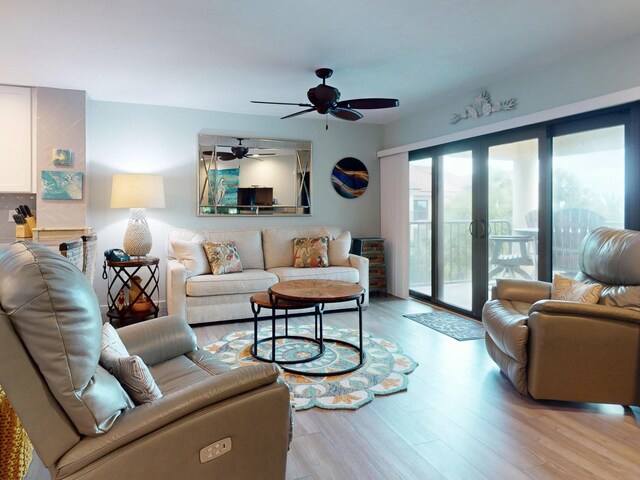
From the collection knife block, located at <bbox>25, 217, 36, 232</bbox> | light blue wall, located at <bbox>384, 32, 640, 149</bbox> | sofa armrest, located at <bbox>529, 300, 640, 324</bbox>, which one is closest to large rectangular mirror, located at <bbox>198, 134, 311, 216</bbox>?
knife block, located at <bbox>25, 217, 36, 232</bbox>

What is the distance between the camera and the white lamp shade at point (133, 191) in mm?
4414

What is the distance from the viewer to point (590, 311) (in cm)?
241

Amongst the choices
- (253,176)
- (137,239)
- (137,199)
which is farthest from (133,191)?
(253,176)

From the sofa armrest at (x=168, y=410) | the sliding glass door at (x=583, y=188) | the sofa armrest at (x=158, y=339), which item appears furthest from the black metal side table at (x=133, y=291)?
the sliding glass door at (x=583, y=188)

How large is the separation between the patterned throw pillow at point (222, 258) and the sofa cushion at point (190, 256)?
0.09m

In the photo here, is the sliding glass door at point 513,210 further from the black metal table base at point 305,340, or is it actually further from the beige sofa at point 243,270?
the black metal table base at point 305,340

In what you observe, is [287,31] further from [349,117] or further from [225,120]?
[225,120]

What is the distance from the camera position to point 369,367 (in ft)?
10.3

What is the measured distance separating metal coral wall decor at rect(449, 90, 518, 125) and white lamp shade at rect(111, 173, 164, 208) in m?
3.43

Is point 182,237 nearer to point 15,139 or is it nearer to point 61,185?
point 61,185

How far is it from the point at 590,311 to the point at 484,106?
2.60 meters

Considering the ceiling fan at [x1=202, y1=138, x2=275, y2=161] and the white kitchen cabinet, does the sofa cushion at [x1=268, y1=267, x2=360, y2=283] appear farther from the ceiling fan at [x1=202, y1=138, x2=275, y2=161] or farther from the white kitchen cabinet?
the white kitchen cabinet

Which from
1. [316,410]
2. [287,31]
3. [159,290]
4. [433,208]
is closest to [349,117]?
[287,31]

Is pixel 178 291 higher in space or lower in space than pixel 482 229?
lower
